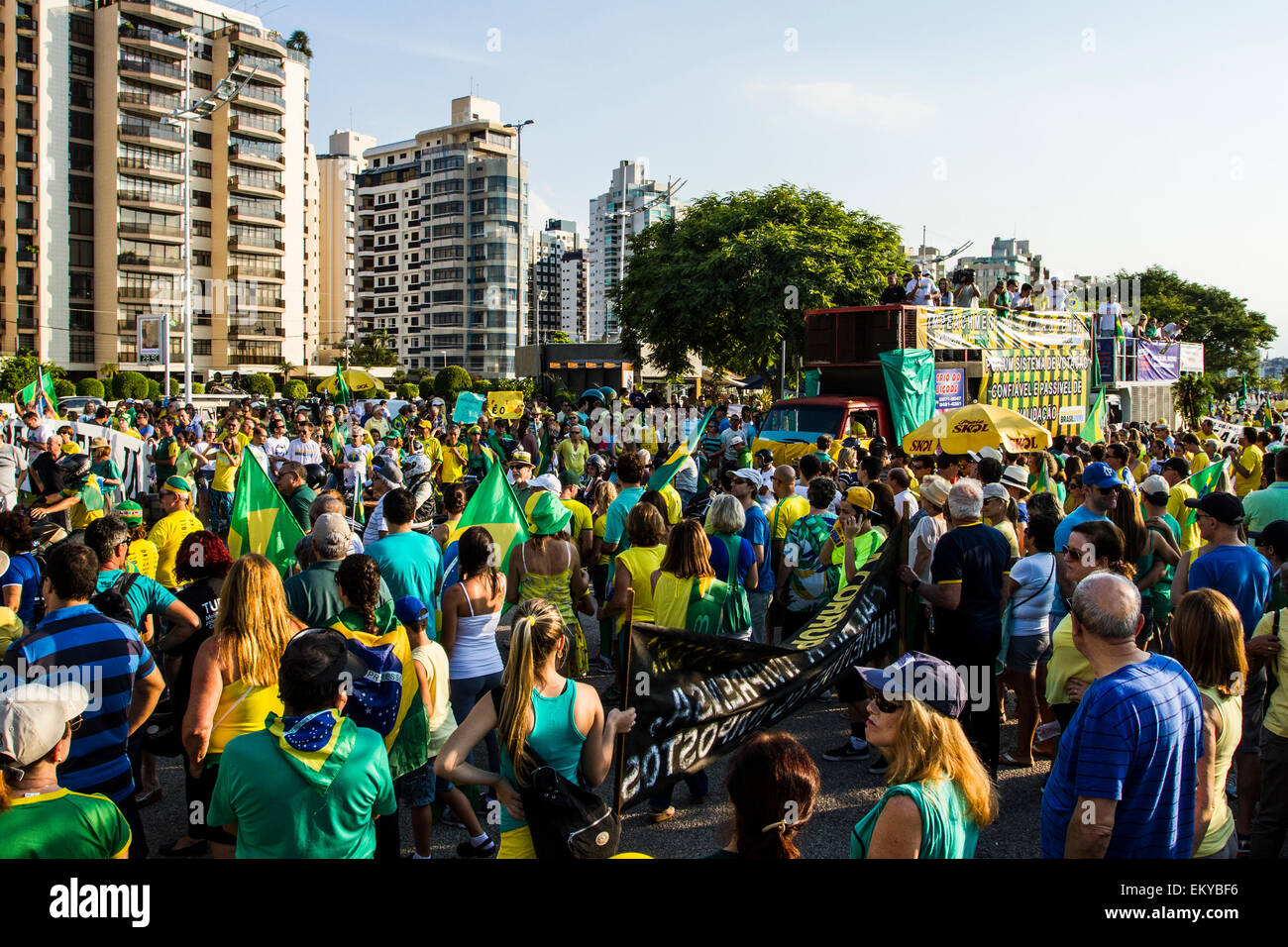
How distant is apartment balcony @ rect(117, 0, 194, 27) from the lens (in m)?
62.5

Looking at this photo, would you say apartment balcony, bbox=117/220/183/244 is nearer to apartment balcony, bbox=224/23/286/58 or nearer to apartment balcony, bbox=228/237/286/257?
apartment balcony, bbox=228/237/286/257

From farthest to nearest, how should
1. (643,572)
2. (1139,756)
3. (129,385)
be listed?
(129,385) → (643,572) → (1139,756)

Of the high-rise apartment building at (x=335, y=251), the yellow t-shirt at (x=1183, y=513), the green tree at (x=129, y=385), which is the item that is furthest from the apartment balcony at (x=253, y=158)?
the yellow t-shirt at (x=1183, y=513)

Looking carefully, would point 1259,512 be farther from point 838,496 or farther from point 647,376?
point 647,376

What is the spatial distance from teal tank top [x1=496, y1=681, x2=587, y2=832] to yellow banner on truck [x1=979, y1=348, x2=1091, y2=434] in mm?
15812

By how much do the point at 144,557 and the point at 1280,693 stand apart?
6.20 meters

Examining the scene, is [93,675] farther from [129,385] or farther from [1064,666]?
[129,385]

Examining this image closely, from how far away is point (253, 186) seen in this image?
70.3 metres

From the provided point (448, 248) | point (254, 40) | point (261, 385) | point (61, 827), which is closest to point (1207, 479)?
point (61, 827)

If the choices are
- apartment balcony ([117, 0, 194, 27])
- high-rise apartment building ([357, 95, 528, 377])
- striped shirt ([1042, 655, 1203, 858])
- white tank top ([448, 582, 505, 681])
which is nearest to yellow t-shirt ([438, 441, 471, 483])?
white tank top ([448, 582, 505, 681])

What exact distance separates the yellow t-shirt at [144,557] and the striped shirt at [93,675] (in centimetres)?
228

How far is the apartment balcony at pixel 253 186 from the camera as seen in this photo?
2726 inches
